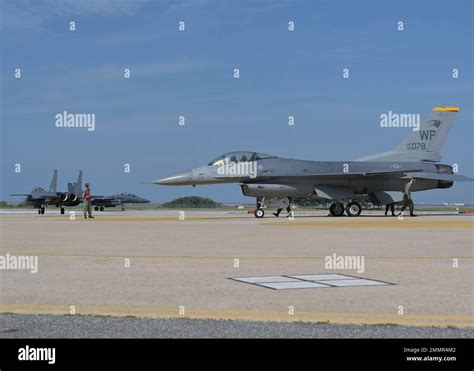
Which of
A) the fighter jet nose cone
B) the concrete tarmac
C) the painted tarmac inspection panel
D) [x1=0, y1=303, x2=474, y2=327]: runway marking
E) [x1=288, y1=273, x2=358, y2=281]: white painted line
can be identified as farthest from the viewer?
the fighter jet nose cone

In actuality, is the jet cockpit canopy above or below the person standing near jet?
above

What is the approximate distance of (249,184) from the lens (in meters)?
33.9

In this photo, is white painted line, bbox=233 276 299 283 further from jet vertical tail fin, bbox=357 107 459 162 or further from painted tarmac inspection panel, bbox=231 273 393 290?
jet vertical tail fin, bbox=357 107 459 162

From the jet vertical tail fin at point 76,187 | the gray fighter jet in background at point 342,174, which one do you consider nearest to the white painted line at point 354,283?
the gray fighter jet in background at point 342,174

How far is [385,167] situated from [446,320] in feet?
102

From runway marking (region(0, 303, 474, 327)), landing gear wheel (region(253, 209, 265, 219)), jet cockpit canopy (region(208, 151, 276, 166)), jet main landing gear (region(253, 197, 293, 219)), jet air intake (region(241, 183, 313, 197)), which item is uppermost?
jet cockpit canopy (region(208, 151, 276, 166))

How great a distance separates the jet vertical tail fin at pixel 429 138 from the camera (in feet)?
125

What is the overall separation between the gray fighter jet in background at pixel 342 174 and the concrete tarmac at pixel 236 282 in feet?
→ 55.7

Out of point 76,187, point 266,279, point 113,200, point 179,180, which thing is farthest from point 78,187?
point 266,279

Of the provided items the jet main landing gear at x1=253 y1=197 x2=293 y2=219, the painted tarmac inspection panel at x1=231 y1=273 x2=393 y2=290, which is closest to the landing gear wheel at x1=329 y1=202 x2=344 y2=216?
the jet main landing gear at x1=253 y1=197 x2=293 y2=219

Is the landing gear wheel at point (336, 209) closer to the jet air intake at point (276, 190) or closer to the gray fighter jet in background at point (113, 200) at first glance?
the jet air intake at point (276, 190)

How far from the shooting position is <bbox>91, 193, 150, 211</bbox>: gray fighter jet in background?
78.7 metres

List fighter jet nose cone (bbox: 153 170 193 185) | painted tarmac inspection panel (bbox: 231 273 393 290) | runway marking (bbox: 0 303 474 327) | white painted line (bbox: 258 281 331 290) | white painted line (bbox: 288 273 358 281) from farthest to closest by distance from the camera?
fighter jet nose cone (bbox: 153 170 193 185)
white painted line (bbox: 288 273 358 281)
painted tarmac inspection panel (bbox: 231 273 393 290)
white painted line (bbox: 258 281 331 290)
runway marking (bbox: 0 303 474 327)

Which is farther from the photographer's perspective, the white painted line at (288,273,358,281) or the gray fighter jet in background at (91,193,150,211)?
the gray fighter jet in background at (91,193,150,211)
